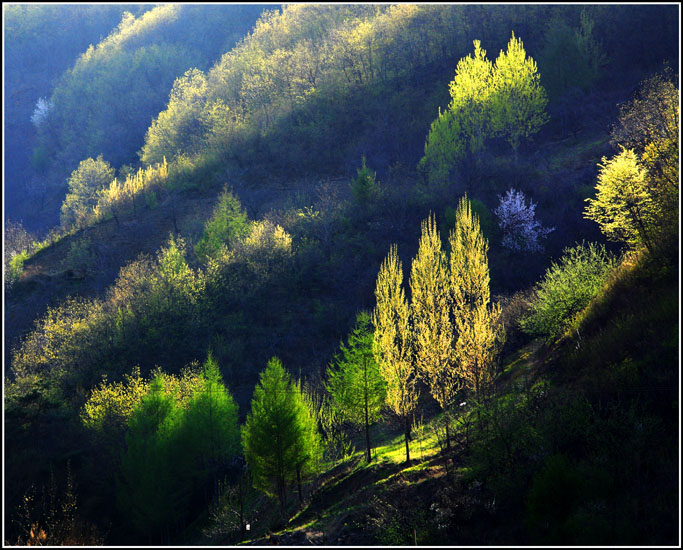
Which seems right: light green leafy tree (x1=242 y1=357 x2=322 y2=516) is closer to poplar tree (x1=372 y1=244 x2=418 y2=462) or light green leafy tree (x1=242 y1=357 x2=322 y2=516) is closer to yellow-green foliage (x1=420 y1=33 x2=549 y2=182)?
poplar tree (x1=372 y1=244 x2=418 y2=462)

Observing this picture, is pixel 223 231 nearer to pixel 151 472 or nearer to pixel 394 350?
pixel 151 472

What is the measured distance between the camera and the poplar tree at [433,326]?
29.8 meters

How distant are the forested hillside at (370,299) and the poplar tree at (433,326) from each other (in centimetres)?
21

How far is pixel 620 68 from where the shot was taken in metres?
73.5

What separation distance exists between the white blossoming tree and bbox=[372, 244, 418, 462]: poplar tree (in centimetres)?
2486

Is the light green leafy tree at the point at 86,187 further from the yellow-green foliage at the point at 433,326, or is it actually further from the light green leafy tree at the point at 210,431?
the yellow-green foliage at the point at 433,326

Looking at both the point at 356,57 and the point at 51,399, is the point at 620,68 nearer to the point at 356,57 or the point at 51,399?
the point at 356,57

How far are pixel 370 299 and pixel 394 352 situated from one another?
23.8m

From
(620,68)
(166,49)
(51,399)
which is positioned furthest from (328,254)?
(166,49)

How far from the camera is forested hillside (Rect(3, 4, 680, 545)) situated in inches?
923

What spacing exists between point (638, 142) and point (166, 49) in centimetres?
11595

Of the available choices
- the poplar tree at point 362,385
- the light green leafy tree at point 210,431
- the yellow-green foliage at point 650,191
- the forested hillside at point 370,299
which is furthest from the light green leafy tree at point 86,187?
the yellow-green foliage at point 650,191

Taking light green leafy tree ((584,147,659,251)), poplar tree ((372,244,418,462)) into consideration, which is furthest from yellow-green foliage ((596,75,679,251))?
poplar tree ((372,244,418,462))

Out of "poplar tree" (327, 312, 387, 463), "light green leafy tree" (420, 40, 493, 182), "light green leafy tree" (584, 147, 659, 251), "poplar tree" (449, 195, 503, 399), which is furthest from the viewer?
"light green leafy tree" (420, 40, 493, 182)
